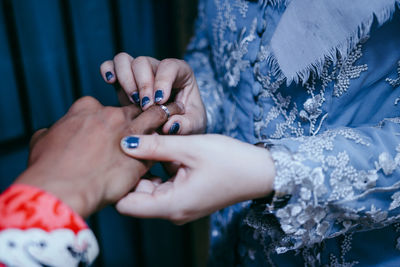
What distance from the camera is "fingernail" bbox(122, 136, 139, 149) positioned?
18.4 inches

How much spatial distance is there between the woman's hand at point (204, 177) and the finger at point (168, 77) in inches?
6.0

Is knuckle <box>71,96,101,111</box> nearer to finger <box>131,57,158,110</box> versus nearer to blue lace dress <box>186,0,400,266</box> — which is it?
finger <box>131,57,158,110</box>

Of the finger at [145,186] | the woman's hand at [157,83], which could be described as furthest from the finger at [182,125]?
the finger at [145,186]

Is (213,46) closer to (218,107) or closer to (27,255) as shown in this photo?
(218,107)

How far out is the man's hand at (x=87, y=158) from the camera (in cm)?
41

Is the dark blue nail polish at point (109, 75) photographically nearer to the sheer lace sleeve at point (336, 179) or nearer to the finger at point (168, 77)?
the finger at point (168, 77)

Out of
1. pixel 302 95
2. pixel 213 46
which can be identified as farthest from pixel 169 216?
pixel 213 46

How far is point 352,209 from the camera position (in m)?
0.46

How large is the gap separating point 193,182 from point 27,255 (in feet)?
0.72

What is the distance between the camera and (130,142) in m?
0.47

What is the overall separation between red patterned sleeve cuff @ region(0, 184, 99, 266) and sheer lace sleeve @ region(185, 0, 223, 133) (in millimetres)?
489

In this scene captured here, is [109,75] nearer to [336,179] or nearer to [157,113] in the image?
[157,113]

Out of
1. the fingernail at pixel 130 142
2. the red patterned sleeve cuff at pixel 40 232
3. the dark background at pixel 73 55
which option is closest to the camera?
the red patterned sleeve cuff at pixel 40 232

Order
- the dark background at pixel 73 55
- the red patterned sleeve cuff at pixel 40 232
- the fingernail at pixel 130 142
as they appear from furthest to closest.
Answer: the dark background at pixel 73 55 < the fingernail at pixel 130 142 < the red patterned sleeve cuff at pixel 40 232
